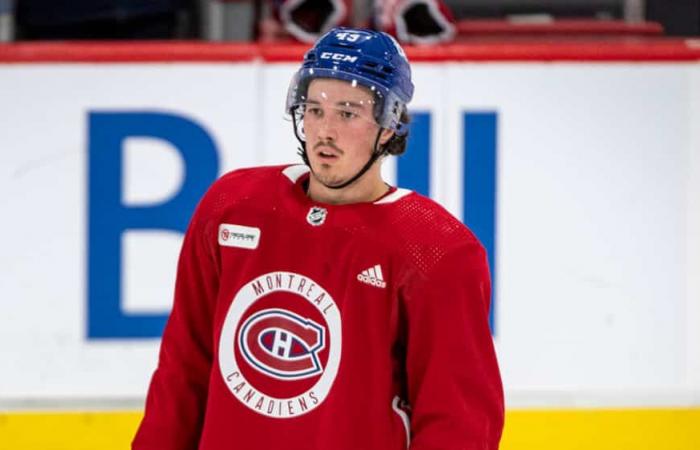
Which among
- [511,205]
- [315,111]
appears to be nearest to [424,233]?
[315,111]

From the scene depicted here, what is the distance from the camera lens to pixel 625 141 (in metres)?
2.47

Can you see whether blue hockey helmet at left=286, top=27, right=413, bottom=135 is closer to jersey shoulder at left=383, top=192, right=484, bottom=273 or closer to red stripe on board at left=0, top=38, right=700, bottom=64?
jersey shoulder at left=383, top=192, right=484, bottom=273

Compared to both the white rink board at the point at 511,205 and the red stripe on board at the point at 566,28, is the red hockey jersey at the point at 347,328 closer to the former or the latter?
the white rink board at the point at 511,205

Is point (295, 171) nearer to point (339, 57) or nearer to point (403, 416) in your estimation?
point (339, 57)

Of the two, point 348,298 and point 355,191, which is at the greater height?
point 355,191

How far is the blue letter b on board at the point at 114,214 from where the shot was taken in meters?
2.42

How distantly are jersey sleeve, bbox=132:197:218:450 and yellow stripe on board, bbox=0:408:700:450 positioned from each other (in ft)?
3.06

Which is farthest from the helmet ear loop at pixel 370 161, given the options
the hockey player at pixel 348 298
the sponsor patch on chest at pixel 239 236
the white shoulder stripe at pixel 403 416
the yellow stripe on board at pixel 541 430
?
the yellow stripe on board at pixel 541 430

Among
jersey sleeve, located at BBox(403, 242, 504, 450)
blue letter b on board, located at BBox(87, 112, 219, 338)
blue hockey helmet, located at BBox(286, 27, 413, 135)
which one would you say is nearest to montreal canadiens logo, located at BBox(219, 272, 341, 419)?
jersey sleeve, located at BBox(403, 242, 504, 450)

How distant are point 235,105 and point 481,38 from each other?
31.5 inches

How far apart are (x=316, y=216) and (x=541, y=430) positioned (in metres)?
1.18

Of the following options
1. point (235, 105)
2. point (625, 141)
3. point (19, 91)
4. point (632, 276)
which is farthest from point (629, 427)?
point (19, 91)

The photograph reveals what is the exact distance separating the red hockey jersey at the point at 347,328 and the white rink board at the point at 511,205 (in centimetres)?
99

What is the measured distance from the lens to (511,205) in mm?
2463
